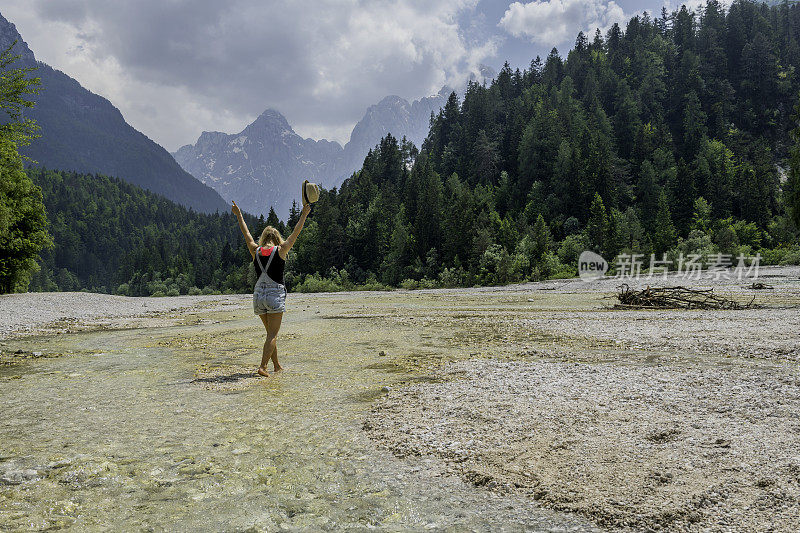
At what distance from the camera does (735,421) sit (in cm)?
564

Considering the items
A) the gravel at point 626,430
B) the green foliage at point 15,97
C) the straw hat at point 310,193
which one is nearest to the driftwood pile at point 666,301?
the gravel at point 626,430

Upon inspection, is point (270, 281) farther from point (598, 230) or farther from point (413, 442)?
point (598, 230)

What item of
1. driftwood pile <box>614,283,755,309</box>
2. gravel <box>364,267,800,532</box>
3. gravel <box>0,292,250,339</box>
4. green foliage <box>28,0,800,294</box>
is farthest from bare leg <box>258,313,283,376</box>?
green foliage <box>28,0,800,294</box>

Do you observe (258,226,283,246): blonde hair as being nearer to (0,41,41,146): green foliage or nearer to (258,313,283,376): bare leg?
(258,313,283,376): bare leg

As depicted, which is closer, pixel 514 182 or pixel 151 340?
pixel 151 340

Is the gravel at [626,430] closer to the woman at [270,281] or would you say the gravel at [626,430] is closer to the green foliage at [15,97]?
the woman at [270,281]

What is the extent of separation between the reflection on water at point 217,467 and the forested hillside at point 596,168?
5875 cm

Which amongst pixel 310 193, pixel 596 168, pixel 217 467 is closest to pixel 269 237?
pixel 310 193

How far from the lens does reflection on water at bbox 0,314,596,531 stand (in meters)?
3.74

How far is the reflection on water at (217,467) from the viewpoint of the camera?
3.74m

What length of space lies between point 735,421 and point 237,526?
5.97 metres

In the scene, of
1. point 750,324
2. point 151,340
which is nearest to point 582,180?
point 750,324

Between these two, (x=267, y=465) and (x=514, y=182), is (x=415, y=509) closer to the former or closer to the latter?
(x=267, y=465)

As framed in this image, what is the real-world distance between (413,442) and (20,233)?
49.5 metres
